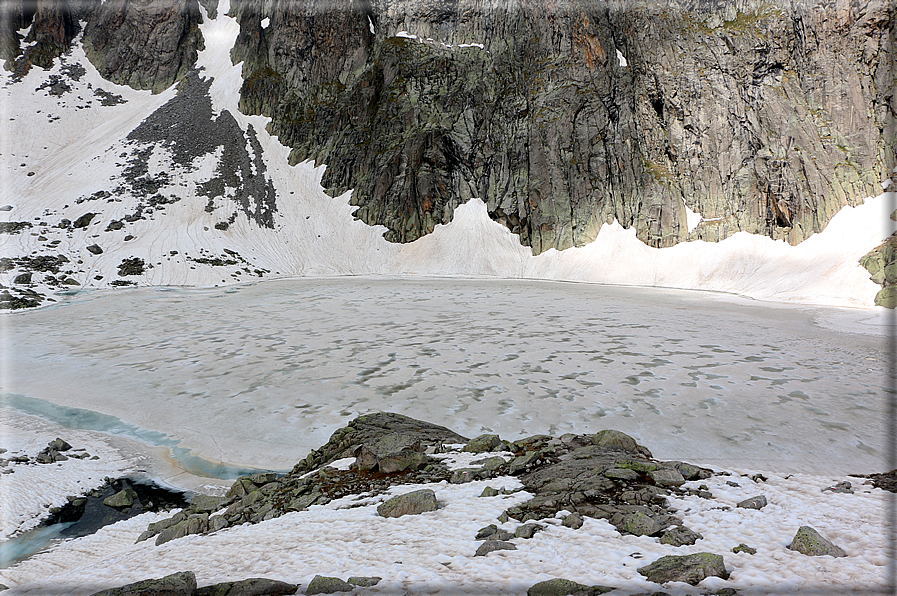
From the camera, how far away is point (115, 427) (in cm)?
923

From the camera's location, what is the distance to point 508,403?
1023 cm

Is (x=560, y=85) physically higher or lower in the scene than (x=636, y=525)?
higher

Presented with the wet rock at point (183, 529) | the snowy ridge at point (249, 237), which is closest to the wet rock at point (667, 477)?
the wet rock at point (183, 529)

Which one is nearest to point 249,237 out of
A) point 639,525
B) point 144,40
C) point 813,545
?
point 144,40

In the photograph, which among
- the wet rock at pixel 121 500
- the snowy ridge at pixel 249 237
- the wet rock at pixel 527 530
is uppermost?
the snowy ridge at pixel 249 237

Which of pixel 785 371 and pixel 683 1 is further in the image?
pixel 683 1

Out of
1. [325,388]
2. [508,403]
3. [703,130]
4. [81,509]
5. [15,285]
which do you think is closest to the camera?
[81,509]

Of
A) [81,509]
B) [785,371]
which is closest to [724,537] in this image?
[81,509]

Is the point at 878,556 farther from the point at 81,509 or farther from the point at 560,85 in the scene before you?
the point at 560,85

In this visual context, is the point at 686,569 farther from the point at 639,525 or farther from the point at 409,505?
the point at 409,505

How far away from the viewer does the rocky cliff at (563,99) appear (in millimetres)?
39781

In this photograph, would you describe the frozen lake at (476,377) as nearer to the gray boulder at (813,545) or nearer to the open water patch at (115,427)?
the open water patch at (115,427)

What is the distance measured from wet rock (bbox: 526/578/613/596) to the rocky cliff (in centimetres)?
Answer: 4440

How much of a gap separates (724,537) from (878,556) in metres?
1.00
